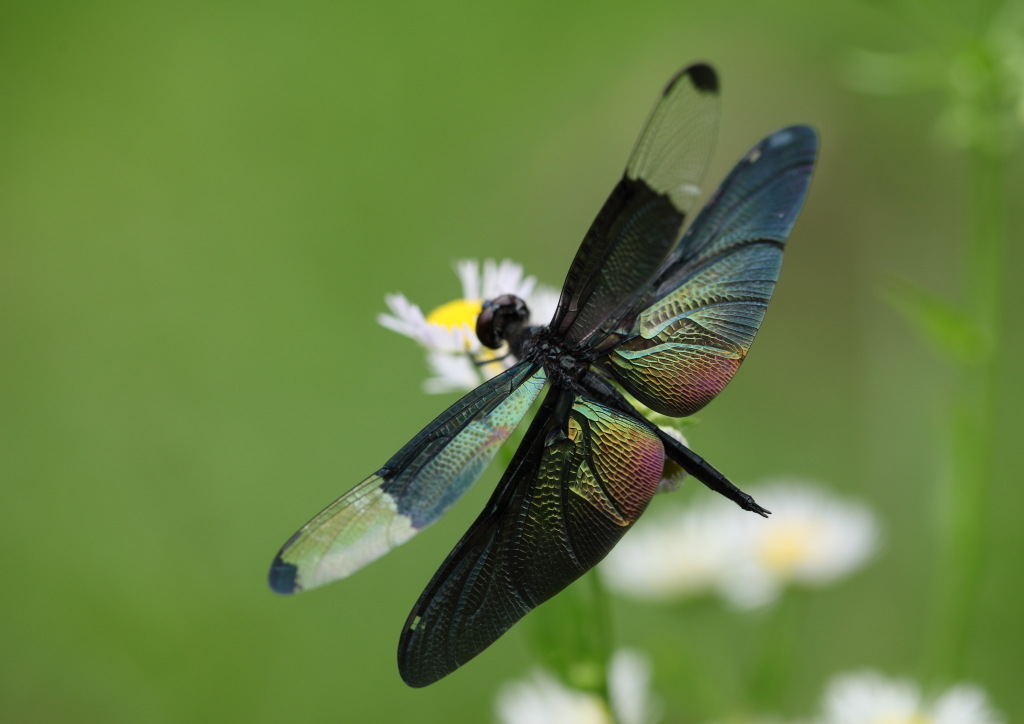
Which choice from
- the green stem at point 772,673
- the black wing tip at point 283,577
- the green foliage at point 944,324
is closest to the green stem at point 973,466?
the green foliage at point 944,324

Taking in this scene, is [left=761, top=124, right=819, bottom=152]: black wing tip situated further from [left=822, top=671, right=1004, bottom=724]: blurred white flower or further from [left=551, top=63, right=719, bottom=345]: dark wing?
[left=822, top=671, right=1004, bottom=724]: blurred white flower

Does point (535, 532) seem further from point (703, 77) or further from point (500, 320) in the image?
point (703, 77)

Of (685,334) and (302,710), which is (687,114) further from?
(302,710)

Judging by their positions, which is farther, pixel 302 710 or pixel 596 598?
pixel 302 710

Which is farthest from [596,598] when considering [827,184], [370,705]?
[827,184]

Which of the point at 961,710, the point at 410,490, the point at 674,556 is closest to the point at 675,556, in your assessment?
the point at 674,556
